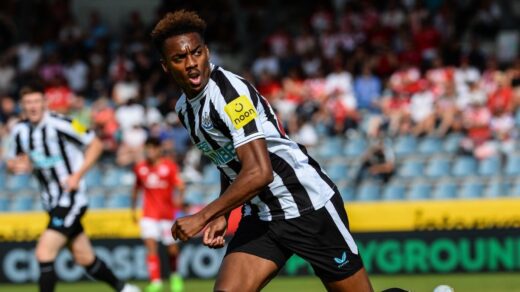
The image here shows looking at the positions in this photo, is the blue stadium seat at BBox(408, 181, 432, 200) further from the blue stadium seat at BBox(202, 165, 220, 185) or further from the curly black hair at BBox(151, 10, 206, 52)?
the curly black hair at BBox(151, 10, 206, 52)

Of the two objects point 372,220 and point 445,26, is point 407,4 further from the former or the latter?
point 372,220

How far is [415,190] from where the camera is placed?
624 inches

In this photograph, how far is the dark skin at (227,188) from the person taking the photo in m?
5.23

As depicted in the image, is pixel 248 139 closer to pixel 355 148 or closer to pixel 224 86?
pixel 224 86

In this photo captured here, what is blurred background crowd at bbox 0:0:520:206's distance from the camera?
642 inches

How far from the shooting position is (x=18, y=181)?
1752 centimetres

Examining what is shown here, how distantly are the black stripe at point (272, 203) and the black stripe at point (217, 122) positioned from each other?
0.46 m

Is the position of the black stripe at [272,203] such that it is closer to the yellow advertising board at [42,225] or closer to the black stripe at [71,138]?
the black stripe at [71,138]

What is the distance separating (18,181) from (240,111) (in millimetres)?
12722

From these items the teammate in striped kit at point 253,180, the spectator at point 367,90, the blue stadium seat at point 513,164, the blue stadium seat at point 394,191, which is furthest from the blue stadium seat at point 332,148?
the teammate in striped kit at point 253,180

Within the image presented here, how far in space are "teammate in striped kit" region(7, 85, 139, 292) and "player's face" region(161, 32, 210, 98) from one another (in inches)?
164

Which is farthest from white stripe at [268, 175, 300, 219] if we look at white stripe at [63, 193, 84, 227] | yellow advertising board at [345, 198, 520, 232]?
yellow advertising board at [345, 198, 520, 232]

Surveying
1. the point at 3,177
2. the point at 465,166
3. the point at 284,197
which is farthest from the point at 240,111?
the point at 3,177

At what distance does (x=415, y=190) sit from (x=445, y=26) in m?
3.94
